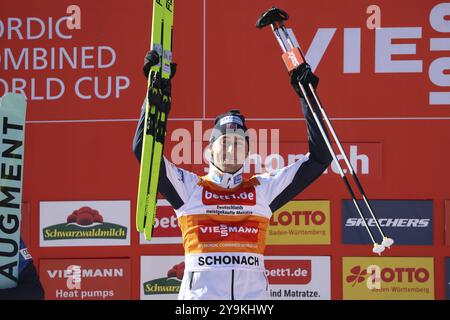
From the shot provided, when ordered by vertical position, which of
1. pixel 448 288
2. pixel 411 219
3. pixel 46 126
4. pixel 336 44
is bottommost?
pixel 448 288


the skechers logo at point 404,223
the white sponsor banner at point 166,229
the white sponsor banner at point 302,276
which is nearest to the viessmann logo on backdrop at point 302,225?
the white sponsor banner at point 302,276

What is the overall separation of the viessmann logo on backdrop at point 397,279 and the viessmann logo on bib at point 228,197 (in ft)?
5.59

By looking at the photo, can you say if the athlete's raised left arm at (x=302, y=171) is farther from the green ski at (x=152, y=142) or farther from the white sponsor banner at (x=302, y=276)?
the white sponsor banner at (x=302, y=276)

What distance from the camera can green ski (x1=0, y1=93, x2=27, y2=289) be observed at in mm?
4289

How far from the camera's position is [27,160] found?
18.4 feet

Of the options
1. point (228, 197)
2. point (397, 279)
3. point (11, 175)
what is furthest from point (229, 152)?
point (397, 279)

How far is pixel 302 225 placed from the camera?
5.43m

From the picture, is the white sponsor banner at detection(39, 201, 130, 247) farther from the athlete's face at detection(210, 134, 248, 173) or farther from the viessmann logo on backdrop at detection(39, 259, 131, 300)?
the athlete's face at detection(210, 134, 248, 173)

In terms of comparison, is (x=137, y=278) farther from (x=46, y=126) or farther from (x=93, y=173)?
(x=46, y=126)

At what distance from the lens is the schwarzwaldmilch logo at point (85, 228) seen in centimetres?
553

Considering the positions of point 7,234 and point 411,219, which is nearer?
point 7,234

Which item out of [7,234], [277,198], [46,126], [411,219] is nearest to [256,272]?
[277,198]

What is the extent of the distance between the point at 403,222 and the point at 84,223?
1874 millimetres

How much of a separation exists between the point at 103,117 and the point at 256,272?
207 centimetres
